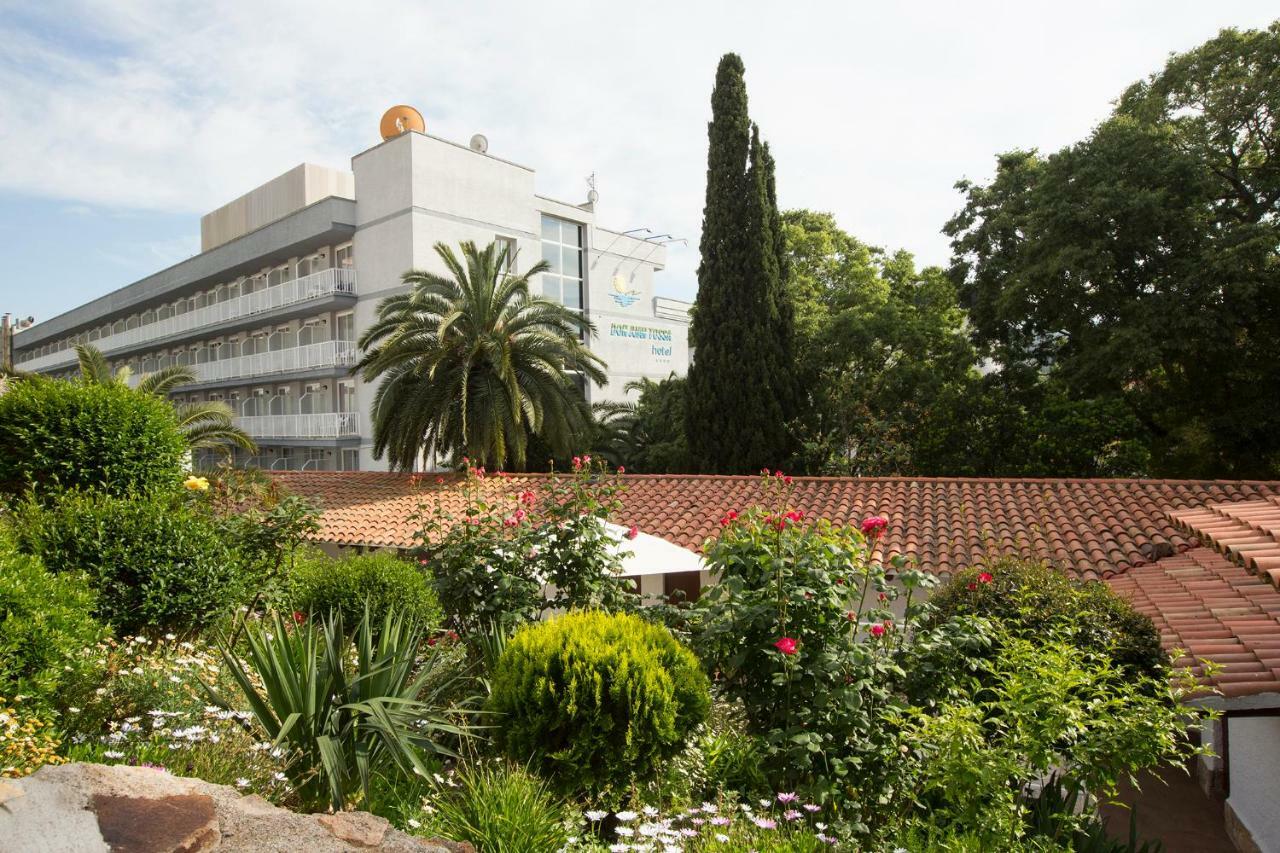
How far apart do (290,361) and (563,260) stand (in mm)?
12125

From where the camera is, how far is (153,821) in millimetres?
2791

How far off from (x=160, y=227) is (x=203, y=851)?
1566cm

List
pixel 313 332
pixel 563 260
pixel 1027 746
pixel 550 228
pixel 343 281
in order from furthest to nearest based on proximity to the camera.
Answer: pixel 563 260 → pixel 550 228 → pixel 313 332 → pixel 343 281 → pixel 1027 746

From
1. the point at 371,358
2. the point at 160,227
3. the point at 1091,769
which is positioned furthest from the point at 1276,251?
the point at 160,227

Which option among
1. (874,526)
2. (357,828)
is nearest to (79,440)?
(357,828)

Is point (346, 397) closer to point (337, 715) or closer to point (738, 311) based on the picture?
point (738, 311)

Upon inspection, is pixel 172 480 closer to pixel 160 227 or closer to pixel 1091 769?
pixel 1091 769

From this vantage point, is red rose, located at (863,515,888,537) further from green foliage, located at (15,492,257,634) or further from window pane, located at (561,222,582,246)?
window pane, located at (561,222,582,246)

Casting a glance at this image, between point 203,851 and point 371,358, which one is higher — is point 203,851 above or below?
below

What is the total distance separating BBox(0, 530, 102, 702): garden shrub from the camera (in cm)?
418

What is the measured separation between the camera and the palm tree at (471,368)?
18531 millimetres

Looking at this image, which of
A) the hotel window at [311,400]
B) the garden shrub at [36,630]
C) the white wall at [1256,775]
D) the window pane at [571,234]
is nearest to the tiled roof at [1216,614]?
the white wall at [1256,775]

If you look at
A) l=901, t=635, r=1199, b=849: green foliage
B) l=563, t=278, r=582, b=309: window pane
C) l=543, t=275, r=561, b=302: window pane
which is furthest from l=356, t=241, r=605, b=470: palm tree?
l=901, t=635, r=1199, b=849: green foliage

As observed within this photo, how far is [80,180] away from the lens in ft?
26.6
